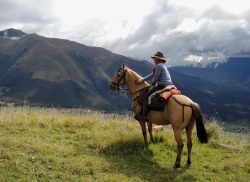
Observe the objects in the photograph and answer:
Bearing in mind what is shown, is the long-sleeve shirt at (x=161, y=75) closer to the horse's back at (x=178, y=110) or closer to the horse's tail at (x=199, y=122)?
the horse's back at (x=178, y=110)

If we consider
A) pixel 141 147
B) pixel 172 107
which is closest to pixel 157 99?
pixel 172 107

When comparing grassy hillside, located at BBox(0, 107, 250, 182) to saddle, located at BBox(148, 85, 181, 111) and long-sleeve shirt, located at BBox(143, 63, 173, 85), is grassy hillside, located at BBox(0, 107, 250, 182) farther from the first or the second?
long-sleeve shirt, located at BBox(143, 63, 173, 85)

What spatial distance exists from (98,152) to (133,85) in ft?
14.2

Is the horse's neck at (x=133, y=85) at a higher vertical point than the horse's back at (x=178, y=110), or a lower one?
higher

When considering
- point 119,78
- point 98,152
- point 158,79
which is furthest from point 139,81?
point 98,152

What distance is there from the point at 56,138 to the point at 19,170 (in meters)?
4.54

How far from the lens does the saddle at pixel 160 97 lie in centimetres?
1584

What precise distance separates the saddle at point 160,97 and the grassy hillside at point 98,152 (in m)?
2.04

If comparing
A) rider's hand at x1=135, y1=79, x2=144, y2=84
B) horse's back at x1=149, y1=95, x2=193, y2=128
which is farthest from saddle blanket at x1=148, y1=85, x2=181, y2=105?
rider's hand at x1=135, y1=79, x2=144, y2=84

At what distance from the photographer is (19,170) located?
41.2 ft

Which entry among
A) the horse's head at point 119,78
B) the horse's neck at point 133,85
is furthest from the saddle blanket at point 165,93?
the horse's head at point 119,78

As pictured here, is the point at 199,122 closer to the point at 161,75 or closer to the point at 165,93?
the point at 165,93

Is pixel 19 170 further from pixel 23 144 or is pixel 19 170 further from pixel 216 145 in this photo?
pixel 216 145

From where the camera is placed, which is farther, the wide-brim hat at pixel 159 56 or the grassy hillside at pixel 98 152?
the wide-brim hat at pixel 159 56
